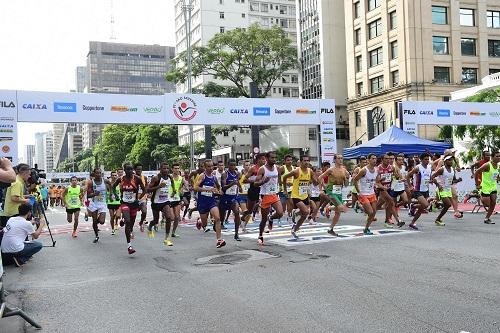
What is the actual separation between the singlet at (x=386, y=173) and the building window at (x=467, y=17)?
148 ft

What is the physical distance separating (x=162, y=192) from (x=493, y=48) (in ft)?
170

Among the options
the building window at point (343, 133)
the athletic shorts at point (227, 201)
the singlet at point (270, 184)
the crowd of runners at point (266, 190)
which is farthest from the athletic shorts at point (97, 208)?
the building window at point (343, 133)

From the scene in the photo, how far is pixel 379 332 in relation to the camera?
16.3 feet

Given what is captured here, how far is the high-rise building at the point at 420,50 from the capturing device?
5069 centimetres

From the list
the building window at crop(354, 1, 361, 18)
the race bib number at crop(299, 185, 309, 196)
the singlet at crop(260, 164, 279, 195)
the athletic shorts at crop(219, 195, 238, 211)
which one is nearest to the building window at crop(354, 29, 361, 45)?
the building window at crop(354, 1, 361, 18)

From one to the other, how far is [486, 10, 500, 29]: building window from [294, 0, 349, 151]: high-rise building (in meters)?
16.7

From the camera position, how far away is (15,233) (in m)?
9.14

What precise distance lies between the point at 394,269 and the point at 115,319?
413 centimetres

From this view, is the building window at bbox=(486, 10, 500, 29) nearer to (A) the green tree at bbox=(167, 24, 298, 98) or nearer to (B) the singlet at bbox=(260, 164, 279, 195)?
(A) the green tree at bbox=(167, 24, 298, 98)

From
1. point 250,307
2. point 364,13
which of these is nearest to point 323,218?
point 250,307

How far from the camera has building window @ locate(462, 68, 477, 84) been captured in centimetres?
5319

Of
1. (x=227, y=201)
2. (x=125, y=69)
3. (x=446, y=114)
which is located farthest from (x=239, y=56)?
(x=125, y=69)

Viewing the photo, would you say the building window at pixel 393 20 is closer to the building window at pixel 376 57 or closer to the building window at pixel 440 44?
the building window at pixel 376 57

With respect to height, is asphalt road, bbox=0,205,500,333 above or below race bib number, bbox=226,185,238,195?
below
